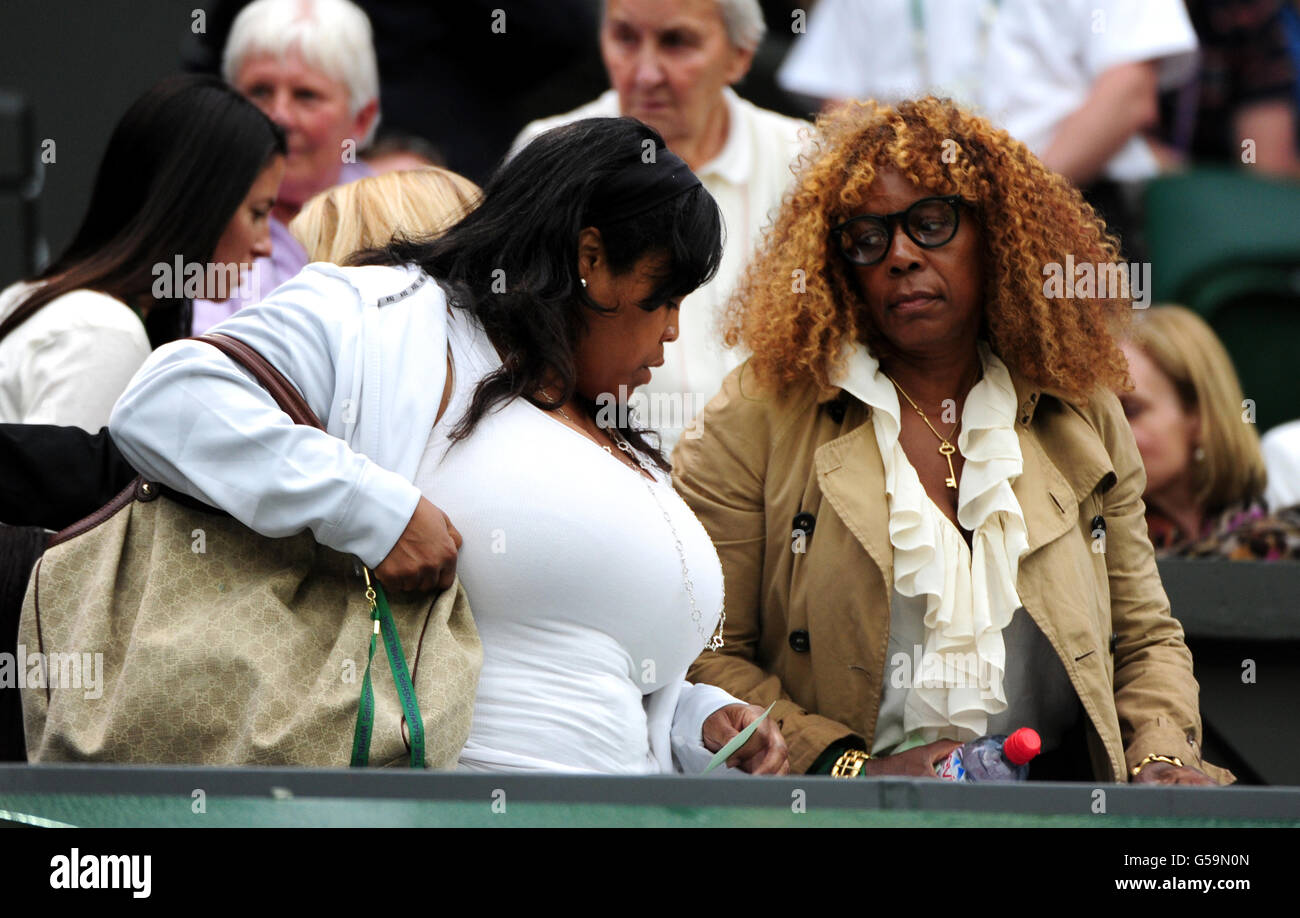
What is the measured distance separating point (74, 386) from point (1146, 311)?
3224mm

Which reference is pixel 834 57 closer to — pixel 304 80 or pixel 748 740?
pixel 304 80

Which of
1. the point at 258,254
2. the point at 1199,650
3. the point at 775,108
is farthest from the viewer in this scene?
the point at 775,108

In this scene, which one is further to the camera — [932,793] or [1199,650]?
[1199,650]

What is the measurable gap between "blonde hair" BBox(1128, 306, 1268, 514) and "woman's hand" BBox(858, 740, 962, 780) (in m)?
1.94

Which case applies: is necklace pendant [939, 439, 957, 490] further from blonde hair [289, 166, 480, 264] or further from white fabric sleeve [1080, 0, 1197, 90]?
white fabric sleeve [1080, 0, 1197, 90]

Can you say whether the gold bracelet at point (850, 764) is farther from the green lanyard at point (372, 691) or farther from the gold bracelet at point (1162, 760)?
the green lanyard at point (372, 691)

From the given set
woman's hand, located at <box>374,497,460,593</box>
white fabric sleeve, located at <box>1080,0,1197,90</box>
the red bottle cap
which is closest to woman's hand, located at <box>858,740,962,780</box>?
the red bottle cap

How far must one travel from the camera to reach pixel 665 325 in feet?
9.50

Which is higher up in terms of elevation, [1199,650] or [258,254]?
[258,254]

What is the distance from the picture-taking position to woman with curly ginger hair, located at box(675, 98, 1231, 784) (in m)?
3.25

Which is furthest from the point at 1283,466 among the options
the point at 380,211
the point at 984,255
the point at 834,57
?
the point at 380,211
